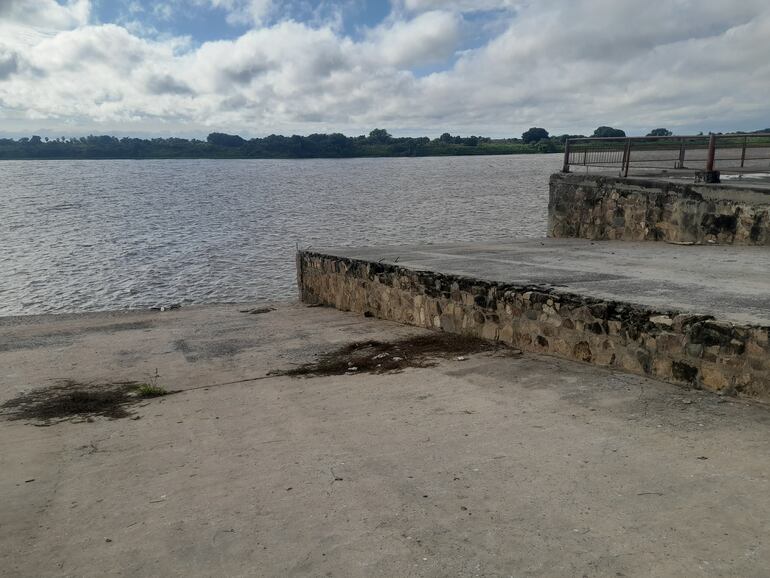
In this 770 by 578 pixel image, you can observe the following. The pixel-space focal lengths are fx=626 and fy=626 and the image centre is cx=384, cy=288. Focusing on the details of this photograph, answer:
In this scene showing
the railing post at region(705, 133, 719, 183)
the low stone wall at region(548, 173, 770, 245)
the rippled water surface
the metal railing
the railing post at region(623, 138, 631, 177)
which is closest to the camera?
the low stone wall at region(548, 173, 770, 245)

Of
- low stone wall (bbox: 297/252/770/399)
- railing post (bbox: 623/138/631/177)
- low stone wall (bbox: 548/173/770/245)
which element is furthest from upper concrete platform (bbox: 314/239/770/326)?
railing post (bbox: 623/138/631/177)

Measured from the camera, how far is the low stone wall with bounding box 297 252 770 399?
500cm

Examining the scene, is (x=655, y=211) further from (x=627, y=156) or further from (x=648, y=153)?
(x=648, y=153)

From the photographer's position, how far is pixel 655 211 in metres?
12.8

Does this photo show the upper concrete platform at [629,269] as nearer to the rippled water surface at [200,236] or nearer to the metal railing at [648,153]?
the metal railing at [648,153]

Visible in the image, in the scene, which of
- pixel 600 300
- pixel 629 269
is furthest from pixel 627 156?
pixel 600 300

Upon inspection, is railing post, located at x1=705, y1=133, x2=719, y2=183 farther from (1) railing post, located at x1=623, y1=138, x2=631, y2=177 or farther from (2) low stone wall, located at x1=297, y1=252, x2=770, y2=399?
(2) low stone wall, located at x1=297, y1=252, x2=770, y2=399

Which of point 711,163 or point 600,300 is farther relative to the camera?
point 711,163

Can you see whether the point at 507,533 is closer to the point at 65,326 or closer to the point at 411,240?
the point at 65,326

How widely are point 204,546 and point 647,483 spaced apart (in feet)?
8.61

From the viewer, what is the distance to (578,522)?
11.2 ft

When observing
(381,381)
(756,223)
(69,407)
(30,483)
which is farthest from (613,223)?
(30,483)

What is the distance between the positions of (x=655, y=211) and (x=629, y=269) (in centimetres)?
507

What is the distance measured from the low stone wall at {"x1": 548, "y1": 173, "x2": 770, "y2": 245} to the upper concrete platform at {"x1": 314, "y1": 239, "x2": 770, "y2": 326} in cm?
55
